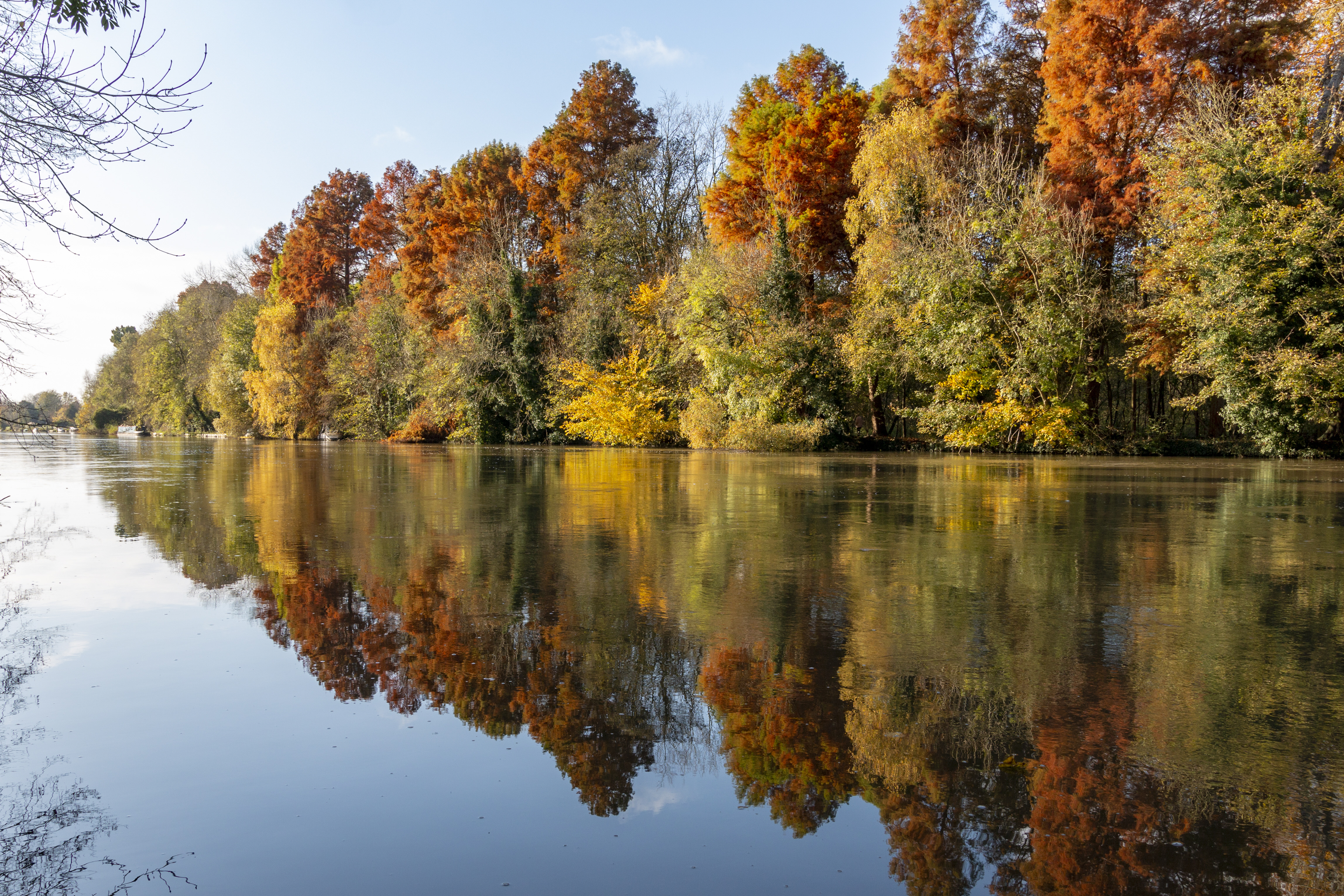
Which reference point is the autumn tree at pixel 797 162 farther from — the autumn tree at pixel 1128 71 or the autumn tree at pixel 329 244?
the autumn tree at pixel 329 244

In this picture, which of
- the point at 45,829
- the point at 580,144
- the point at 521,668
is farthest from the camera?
the point at 580,144

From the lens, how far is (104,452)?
3550 cm

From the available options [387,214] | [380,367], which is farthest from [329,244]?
[380,367]

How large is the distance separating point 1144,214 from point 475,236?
113 feet

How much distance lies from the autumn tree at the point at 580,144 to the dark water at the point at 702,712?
1622 inches

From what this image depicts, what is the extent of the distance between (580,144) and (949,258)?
2582 centimetres

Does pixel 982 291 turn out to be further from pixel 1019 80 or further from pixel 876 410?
pixel 1019 80

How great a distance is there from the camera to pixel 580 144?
4862 cm

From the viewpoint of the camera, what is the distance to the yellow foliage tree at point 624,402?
38719 mm

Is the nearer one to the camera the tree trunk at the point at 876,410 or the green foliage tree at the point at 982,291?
the green foliage tree at the point at 982,291

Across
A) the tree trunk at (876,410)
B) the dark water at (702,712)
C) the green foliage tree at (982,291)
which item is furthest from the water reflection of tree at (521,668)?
the tree trunk at (876,410)

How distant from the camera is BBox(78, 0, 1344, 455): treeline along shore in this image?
2539cm

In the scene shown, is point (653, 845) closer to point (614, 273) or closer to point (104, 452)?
point (104, 452)

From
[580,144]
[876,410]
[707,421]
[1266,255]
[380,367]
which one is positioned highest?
[580,144]
